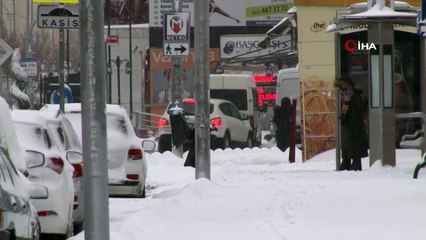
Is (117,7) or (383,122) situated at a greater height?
(117,7)

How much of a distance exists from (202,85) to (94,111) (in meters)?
9.18

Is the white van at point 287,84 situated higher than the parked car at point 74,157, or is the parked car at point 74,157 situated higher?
the white van at point 287,84

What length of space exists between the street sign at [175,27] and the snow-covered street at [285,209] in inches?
222

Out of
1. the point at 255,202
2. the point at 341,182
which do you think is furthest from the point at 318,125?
the point at 255,202

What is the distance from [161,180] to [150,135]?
104ft

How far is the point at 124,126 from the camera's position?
1742 centimetres

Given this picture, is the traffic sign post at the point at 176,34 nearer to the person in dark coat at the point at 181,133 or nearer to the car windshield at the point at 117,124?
the person in dark coat at the point at 181,133

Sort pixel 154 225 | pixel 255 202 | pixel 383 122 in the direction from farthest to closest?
pixel 383 122, pixel 255 202, pixel 154 225

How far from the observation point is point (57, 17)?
56.4ft

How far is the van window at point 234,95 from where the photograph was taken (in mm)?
38125

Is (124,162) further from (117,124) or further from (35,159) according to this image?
(35,159)

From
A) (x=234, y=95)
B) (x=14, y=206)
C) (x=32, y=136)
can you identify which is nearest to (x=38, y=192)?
(x=32, y=136)

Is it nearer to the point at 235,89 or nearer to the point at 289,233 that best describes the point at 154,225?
the point at 289,233

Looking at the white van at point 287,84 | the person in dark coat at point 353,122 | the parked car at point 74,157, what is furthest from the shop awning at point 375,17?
the white van at point 287,84
